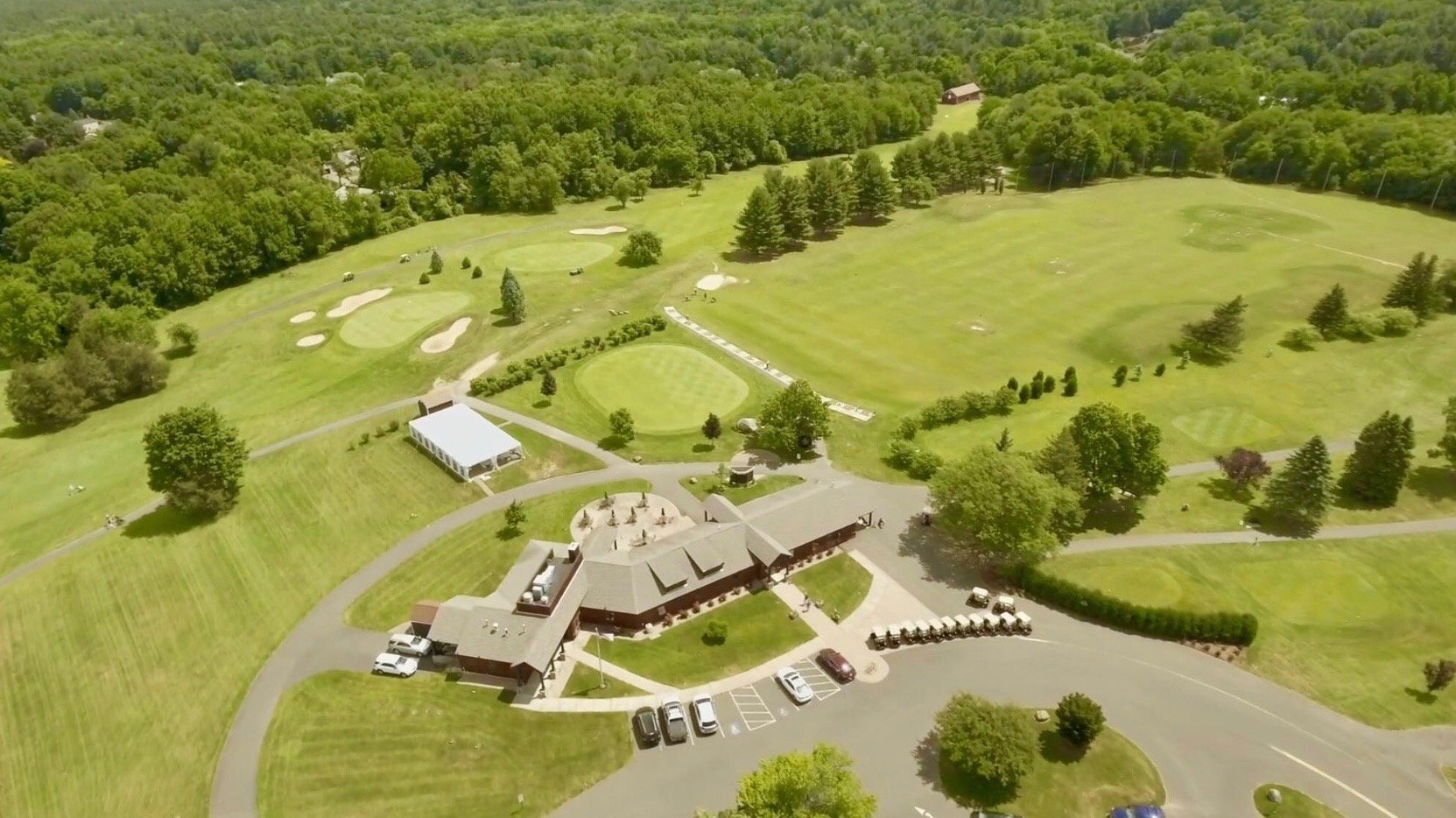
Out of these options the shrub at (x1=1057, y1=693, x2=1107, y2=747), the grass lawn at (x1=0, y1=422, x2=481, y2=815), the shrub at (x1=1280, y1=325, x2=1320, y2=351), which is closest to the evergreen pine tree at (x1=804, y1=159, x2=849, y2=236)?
the shrub at (x1=1280, y1=325, x2=1320, y2=351)

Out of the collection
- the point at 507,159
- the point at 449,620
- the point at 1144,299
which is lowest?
the point at 449,620

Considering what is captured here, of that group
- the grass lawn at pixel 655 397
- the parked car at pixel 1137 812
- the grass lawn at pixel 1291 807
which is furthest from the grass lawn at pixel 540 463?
the grass lawn at pixel 1291 807

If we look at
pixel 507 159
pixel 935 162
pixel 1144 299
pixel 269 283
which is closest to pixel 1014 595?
pixel 1144 299

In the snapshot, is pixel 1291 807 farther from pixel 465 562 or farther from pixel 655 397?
pixel 655 397

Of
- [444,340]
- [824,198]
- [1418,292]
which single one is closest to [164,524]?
[444,340]

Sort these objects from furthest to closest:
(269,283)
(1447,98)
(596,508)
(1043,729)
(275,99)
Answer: (275,99) < (1447,98) < (269,283) < (596,508) < (1043,729)

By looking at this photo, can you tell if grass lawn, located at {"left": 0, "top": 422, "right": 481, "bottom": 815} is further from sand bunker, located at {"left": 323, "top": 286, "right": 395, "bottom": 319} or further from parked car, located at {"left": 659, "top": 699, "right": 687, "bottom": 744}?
sand bunker, located at {"left": 323, "top": 286, "right": 395, "bottom": 319}

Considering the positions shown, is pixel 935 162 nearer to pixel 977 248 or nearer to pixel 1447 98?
pixel 977 248
